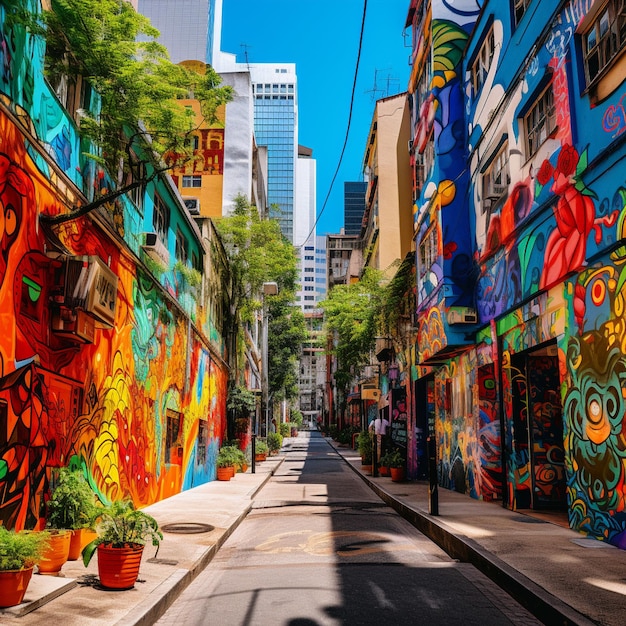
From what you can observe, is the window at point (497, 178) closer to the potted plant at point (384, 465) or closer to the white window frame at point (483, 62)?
the white window frame at point (483, 62)

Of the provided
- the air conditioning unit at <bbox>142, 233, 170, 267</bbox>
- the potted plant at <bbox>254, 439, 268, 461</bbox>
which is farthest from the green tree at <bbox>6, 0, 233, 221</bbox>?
the potted plant at <bbox>254, 439, 268, 461</bbox>

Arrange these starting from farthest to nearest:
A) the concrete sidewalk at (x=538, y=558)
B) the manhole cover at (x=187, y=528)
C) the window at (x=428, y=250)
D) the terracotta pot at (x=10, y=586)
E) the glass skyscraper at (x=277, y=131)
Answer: the glass skyscraper at (x=277, y=131), the window at (x=428, y=250), the manhole cover at (x=187, y=528), the concrete sidewalk at (x=538, y=558), the terracotta pot at (x=10, y=586)

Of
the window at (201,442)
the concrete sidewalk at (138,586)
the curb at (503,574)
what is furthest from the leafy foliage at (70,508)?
the window at (201,442)

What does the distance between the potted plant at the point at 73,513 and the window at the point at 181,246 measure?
30.7 ft

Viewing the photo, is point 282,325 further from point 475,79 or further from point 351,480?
point 475,79

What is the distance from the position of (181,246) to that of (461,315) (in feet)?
23.8

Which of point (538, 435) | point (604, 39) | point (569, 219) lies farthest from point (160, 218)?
point (604, 39)

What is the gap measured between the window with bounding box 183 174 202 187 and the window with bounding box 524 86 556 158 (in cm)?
2473

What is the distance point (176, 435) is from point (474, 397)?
7175 mm

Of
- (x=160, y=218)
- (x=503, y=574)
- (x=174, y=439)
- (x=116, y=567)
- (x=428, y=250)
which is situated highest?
(x=428, y=250)

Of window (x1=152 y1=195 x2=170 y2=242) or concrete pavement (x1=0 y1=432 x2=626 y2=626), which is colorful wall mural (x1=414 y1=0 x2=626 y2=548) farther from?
window (x1=152 y1=195 x2=170 y2=242)

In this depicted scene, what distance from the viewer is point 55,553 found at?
636 centimetres

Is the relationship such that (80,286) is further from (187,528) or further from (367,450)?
(367,450)

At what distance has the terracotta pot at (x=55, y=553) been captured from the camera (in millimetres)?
6289
